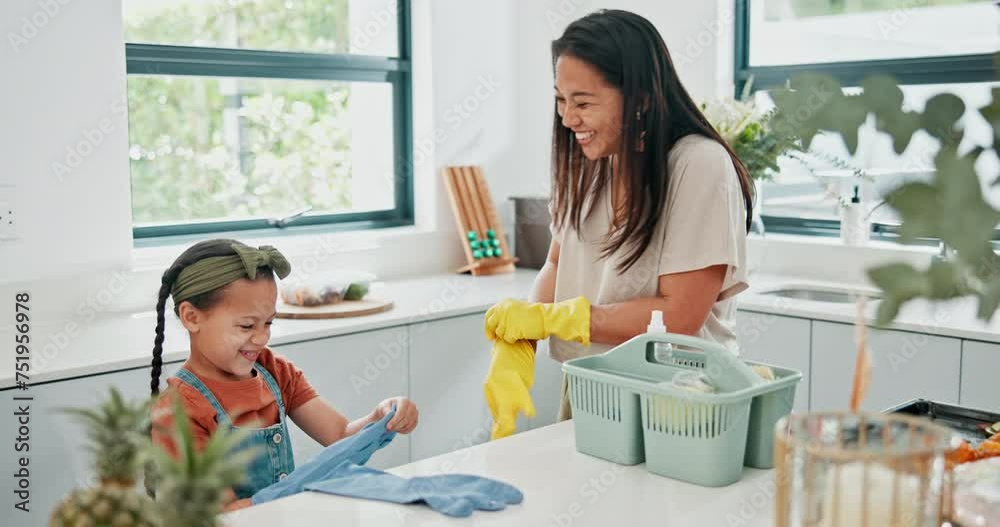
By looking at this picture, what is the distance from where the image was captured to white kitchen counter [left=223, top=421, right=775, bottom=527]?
1.34 meters

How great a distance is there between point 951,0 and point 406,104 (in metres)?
1.91

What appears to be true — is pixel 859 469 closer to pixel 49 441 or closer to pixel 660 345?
pixel 660 345

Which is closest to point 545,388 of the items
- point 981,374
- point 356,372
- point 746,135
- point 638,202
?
point 356,372

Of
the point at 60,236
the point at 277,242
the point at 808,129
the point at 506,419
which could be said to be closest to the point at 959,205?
the point at 808,129

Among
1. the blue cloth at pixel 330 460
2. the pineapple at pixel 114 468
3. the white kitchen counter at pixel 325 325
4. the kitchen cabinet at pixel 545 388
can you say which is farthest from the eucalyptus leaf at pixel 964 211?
the kitchen cabinet at pixel 545 388

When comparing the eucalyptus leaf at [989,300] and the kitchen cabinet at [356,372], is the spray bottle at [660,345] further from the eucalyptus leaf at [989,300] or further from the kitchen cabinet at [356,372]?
the kitchen cabinet at [356,372]

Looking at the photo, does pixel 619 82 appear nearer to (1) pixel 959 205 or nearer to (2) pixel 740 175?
(2) pixel 740 175

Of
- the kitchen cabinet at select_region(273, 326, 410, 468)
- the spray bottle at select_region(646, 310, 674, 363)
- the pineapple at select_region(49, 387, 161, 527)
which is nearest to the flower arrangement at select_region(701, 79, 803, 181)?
the kitchen cabinet at select_region(273, 326, 410, 468)

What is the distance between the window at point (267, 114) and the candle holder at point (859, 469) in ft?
8.73

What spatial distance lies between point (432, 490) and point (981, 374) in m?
1.71

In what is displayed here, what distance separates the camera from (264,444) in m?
1.82

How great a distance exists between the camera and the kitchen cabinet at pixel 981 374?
8.27 ft

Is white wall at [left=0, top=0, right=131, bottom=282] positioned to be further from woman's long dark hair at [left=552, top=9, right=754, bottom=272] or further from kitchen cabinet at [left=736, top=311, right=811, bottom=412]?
kitchen cabinet at [left=736, top=311, right=811, bottom=412]

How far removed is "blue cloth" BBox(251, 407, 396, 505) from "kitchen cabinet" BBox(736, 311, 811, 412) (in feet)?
5.13
